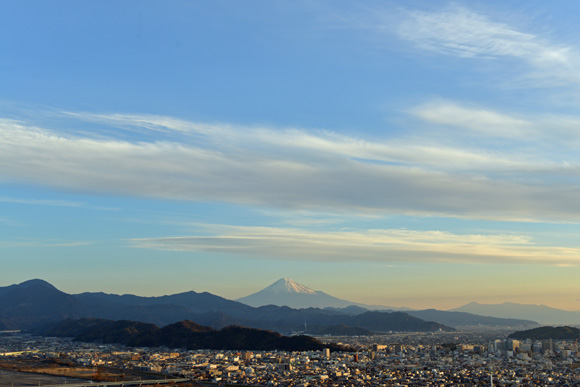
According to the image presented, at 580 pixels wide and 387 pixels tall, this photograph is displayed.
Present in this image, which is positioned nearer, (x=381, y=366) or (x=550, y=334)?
(x=381, y=366)

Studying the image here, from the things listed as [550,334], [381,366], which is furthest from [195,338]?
[550,334]

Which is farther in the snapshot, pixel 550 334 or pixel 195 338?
pixel 550 334

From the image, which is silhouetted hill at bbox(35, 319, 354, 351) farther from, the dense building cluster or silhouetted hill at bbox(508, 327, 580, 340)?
silhouetted hill at bbox(508, 327, 580, 340)

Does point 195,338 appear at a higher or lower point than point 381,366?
lower

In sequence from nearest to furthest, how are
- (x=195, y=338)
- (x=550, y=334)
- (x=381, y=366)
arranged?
(x=381, y=366), (x=195, y=338), (x=550, y=334)

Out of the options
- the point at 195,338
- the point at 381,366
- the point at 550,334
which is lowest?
the point at 195,338

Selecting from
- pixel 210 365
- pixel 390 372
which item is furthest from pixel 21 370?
pixel 390 372

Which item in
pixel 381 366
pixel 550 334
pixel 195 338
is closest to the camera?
pixel 381 366

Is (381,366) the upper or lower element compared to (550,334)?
lower

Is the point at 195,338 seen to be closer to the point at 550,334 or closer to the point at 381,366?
the point at 381,366
